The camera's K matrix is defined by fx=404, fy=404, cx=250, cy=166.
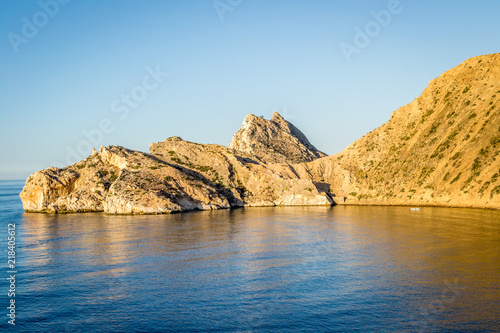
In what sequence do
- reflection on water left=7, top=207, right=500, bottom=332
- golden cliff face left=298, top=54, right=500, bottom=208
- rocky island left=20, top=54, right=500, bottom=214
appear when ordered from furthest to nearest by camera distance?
rocky island left=20, top=54, right=500, bottom=214 < golden cliff face left=298, top=54, right=500, bottom=208 < reflection on water left=7, top=207, right=500, bottom=332

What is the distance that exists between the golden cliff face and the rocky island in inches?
11.6

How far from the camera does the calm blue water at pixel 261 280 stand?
26609 millimetres

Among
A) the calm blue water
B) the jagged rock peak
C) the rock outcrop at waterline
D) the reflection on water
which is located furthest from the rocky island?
the reflection on water

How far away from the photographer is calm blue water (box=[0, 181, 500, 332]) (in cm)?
2661

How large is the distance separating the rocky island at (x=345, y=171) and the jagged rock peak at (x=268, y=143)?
32.9 meters

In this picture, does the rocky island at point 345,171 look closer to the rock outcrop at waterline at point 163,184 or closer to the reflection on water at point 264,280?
the rock outcrop at waterline at point 163,184

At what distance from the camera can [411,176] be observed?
113438mm

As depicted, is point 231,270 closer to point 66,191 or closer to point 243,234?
point 243,234

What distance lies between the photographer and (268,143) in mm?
186375

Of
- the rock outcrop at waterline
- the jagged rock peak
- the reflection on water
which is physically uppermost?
the jagged rock peak

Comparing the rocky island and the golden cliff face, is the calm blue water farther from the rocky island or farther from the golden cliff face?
the rocky island

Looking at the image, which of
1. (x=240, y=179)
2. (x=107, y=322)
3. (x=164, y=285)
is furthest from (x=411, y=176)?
(x=107, y=322)

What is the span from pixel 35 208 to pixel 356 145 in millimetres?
104577

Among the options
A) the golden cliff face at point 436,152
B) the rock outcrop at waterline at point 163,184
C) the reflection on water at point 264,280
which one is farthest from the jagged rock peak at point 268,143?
the reflection on water at point 264,280
